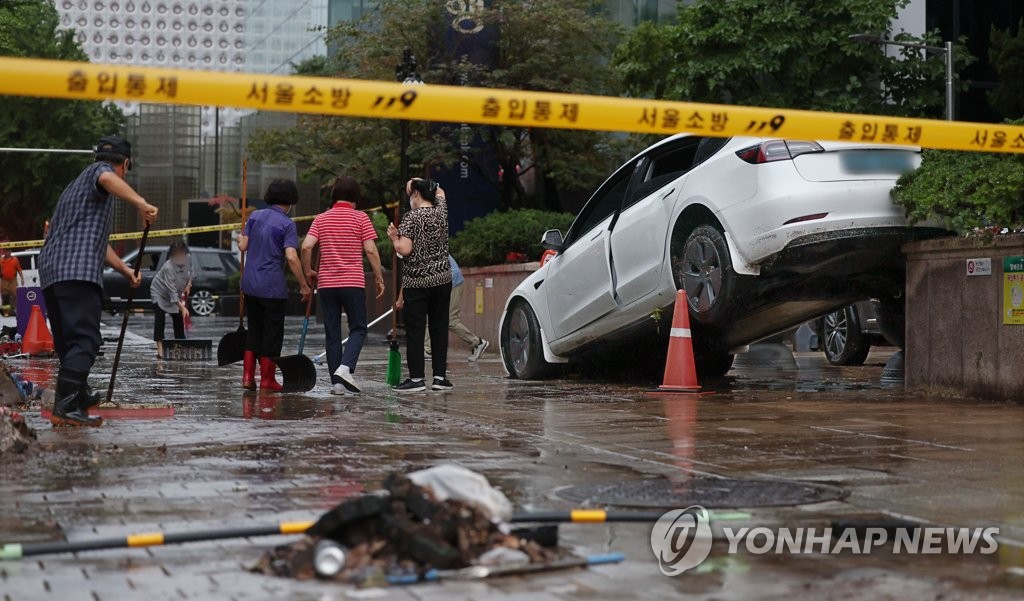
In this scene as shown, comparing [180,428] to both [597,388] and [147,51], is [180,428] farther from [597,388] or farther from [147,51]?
[147,51]

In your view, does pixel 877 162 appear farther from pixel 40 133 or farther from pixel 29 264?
pixel 40 133

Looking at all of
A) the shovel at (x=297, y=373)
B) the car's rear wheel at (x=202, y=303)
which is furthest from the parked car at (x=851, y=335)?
the car's rear wheel at (x=202, y=303)

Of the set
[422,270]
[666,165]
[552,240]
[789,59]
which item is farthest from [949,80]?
[422,270]

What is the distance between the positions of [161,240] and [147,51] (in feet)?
92.6

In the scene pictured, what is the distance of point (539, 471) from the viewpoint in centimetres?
636

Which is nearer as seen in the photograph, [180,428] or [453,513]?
[453,513]

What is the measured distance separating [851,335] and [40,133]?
4494cm

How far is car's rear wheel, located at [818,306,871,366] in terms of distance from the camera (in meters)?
16.1

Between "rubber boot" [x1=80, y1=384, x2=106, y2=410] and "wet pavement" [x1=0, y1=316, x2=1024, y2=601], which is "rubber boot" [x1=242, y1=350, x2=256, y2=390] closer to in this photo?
"wet pavement" [x1=0, y1=316, x2=1024, y2=601]

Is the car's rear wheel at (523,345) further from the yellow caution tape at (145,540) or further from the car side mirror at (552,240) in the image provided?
the yellow caution tape at (145,540)

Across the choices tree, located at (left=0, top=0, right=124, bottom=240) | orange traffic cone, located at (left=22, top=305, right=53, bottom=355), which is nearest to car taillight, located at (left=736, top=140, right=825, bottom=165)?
orange traffic cone, located at (left=22, top=305, right=53, bottom=355)

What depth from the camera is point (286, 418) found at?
8977mm

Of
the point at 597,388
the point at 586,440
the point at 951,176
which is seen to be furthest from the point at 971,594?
the point at 597,388

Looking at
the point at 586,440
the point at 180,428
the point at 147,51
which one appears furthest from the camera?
the point at 147,51
